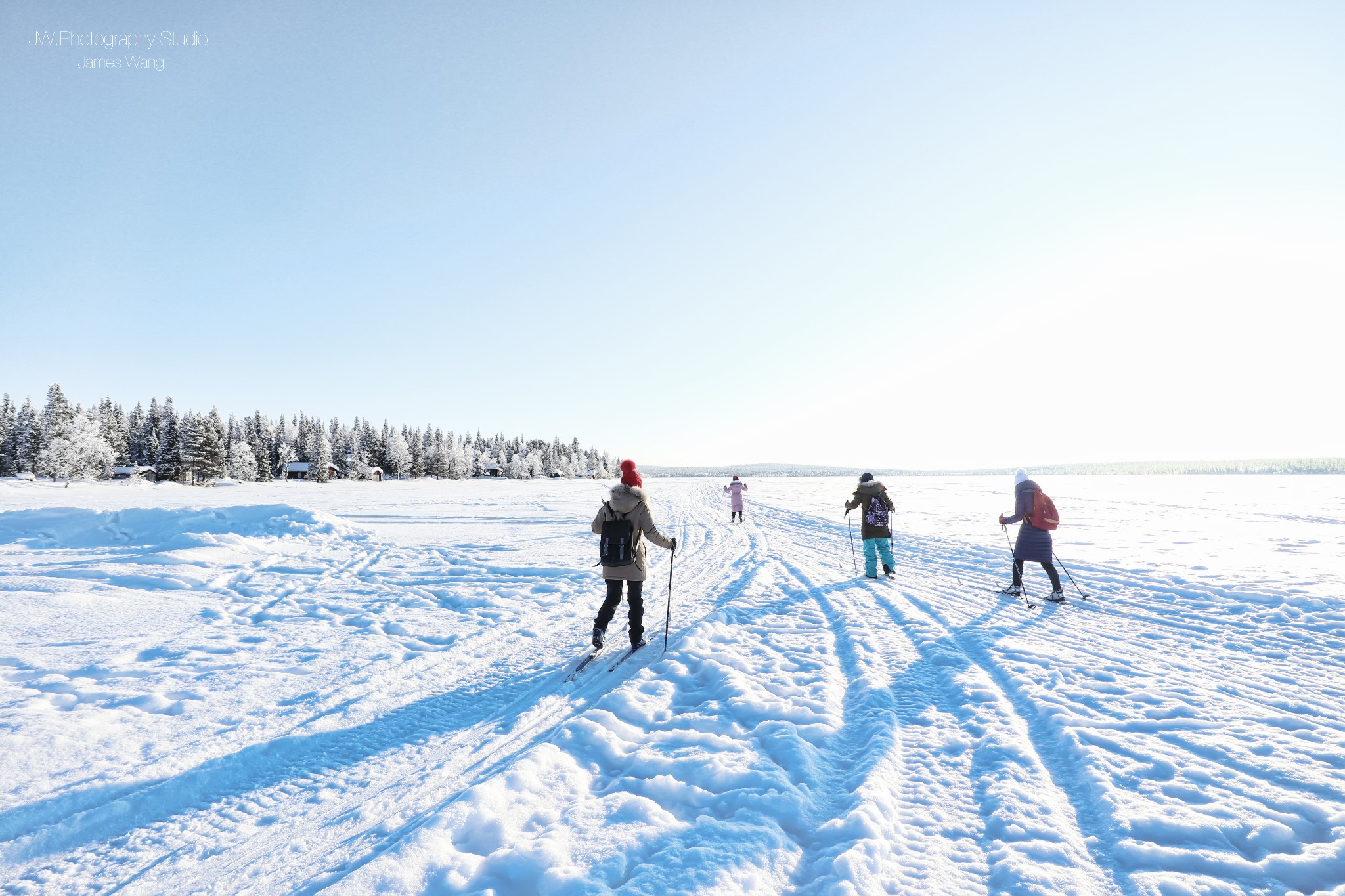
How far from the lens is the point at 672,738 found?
4.02 m

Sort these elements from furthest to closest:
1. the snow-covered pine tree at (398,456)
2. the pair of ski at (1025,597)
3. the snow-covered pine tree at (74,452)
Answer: the snow-covered pine tree at (398,456), the snow-covered pine tree at (74,452), the pair of ski at (1025,597)

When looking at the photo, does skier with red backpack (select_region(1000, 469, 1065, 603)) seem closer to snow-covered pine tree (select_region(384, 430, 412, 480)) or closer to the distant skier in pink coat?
the distant skier in pink coat

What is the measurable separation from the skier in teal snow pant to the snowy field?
1.01 meters

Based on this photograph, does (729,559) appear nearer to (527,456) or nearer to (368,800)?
(368,800)

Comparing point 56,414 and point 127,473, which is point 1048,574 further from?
point 127,473

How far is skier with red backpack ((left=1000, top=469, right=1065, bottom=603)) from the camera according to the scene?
27.2 ft

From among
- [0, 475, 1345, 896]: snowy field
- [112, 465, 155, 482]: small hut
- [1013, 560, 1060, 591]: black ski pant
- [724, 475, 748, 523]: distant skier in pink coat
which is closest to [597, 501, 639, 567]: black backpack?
[0, 475, 1345, 896]: snowy field

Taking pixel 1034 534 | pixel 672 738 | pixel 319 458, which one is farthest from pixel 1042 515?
pixel 319 458

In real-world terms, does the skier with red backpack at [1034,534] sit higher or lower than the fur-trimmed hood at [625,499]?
lower

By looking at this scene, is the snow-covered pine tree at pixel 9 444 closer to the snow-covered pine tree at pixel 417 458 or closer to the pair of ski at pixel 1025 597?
the snow-covered pine tree at pixel 417 458

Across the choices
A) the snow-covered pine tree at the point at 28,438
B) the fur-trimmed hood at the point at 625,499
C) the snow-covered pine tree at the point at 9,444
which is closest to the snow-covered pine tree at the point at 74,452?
the snow-covered pine tree at the point at 28,438

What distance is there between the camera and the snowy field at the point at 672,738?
2.72 meters

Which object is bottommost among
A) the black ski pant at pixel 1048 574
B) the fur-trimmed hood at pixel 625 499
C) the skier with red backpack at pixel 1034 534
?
the black ski pant at pixel 1048 574

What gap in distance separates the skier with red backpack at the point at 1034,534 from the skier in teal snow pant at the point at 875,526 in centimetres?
198
